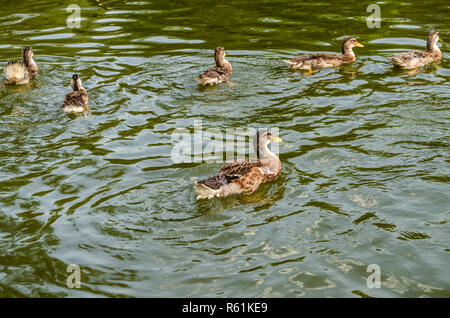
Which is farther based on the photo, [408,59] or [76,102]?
[408,59]

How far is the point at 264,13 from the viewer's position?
775 inches

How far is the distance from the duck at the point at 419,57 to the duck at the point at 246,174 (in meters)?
5.31

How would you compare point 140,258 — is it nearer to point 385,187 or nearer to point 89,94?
point 385,187

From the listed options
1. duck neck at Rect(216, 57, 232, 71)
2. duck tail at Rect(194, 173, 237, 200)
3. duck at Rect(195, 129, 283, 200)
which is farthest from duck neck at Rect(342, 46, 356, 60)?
duck tail at Rect(194, 173, 237, 200)

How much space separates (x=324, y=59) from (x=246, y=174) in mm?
6210

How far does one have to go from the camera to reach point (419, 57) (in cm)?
1470

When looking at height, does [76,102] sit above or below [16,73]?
below

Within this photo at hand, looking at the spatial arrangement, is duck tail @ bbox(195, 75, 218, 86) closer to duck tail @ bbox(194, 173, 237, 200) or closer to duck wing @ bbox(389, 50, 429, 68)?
duck wing @ bbox(389, 50, 429, 68)

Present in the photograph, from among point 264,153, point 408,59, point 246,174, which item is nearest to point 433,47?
point 408,59

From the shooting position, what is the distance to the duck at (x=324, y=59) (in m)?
14.4

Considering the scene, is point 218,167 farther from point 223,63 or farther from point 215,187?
point 223,63

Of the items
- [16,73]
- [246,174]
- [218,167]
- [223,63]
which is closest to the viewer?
[246,174]

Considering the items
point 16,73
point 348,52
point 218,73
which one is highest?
point 348,52

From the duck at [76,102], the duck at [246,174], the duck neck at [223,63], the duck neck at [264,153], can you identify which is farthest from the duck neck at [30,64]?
the duck neck at [264,153]
